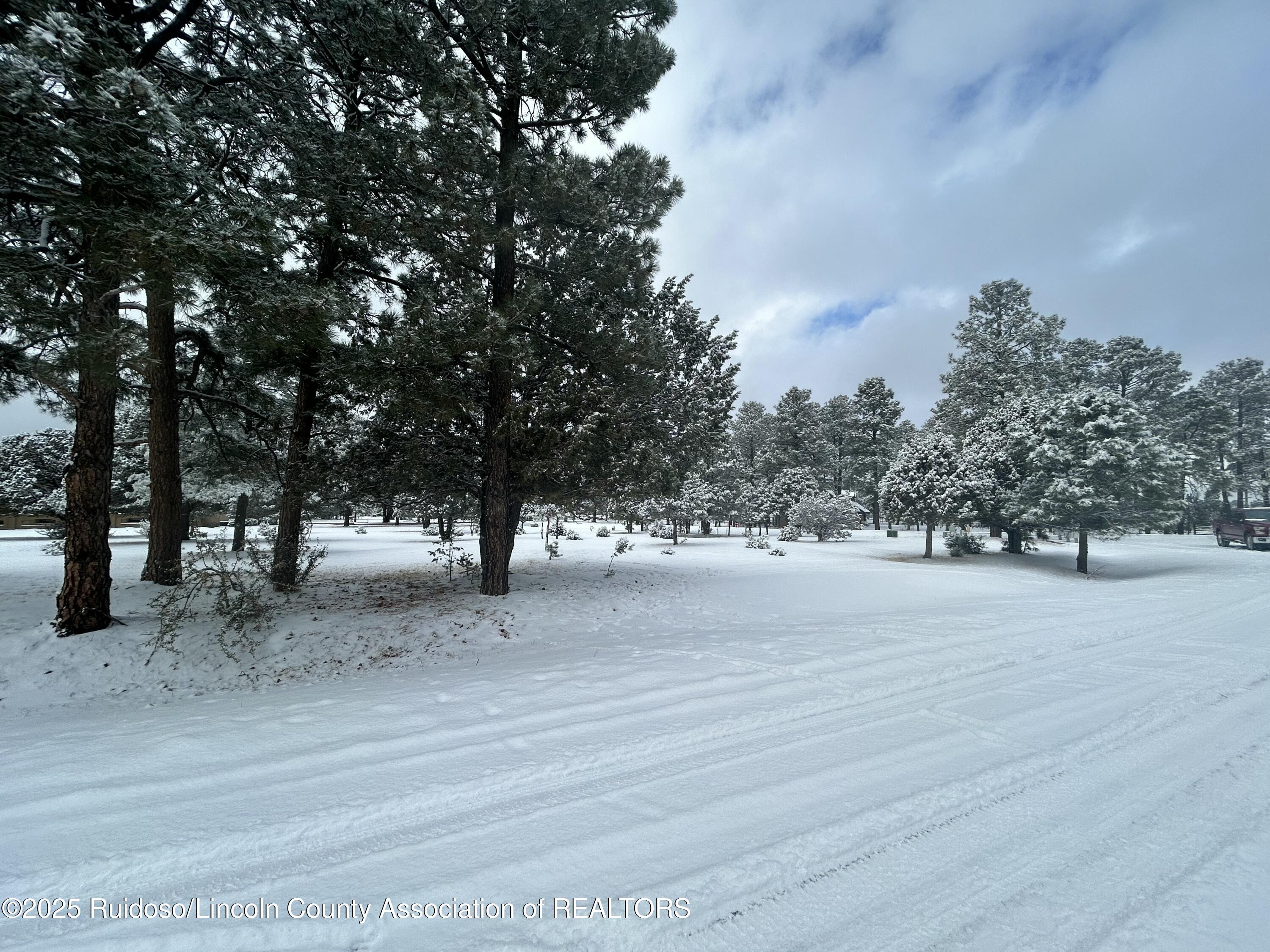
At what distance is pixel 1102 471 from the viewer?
16422 mm

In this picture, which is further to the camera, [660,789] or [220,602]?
[220,602]

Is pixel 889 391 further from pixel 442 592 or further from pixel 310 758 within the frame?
pixel 310 758

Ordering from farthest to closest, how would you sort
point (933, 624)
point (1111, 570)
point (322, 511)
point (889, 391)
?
point (889, 391), point (1111, 570), point (322, 511), point (933, 624)

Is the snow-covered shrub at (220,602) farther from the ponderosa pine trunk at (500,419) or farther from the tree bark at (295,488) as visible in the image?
the ponderosa pine trunk at (500,419)

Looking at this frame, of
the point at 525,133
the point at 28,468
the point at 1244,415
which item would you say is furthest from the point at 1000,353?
the point at 28,468

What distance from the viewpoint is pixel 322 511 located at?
9.29m

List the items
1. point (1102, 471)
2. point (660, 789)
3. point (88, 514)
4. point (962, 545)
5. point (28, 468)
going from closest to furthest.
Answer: point (660, 789)
point (88, 514)
point (1102, 471)
point (962, 545)
point (28, 468)

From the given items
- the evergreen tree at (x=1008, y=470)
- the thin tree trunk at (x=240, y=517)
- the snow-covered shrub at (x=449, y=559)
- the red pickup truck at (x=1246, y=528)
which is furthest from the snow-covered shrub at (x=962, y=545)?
the thin tree trunk at (x=240, y=517)

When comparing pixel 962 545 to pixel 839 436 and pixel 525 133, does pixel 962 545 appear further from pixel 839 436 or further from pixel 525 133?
pixel 525 133

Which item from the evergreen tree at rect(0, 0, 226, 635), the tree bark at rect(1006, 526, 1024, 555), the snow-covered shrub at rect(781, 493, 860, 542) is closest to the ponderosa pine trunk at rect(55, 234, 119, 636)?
the evergreen tree at rect(0, 0, 226, 635)

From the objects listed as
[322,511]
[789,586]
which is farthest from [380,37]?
[789,586]

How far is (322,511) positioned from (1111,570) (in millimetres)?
24419

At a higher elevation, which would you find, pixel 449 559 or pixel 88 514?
pixel 88 514

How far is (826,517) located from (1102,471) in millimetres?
12558
